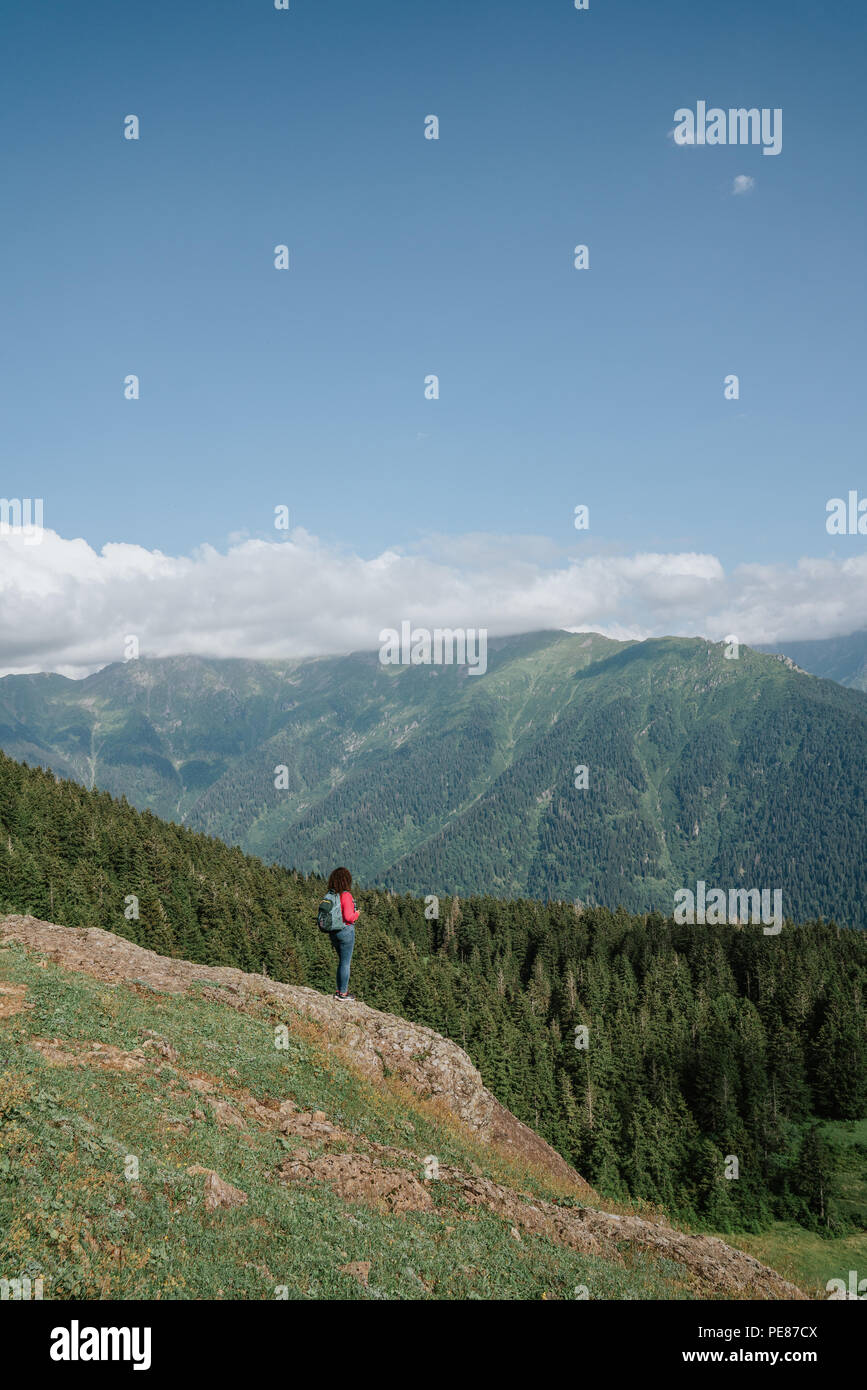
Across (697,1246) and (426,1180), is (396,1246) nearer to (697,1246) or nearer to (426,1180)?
(426,1180)

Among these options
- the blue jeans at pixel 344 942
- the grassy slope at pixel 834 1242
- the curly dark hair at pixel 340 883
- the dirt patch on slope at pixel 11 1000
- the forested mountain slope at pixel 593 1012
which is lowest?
the grassy slope at pixel 834 1242

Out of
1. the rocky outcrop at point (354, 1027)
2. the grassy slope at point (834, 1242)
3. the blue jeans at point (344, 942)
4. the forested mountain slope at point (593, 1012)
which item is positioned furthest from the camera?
the forested mountain slope at point (593, 1012)

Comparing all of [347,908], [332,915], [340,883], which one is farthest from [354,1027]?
[340,883]

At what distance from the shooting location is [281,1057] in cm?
2750

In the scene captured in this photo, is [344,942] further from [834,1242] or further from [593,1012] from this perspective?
[593,1012]

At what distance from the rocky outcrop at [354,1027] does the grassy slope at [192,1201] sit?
4288 mm

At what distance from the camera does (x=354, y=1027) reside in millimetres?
32781

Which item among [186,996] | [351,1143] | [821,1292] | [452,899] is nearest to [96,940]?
[186,996]

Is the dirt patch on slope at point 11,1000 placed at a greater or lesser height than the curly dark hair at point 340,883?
lesser

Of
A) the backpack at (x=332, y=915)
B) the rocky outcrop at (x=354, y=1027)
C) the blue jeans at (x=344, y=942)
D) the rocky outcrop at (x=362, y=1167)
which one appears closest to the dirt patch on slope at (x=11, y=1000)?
the rocky outcrop at (x=362, y=1167)

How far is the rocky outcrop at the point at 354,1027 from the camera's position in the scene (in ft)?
102

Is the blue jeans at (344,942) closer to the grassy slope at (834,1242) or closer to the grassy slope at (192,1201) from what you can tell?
the grassy slope at (192,1201)

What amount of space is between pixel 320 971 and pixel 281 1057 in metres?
72.4

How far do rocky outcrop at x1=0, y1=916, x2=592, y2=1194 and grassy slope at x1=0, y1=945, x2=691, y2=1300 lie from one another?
4288 mm
